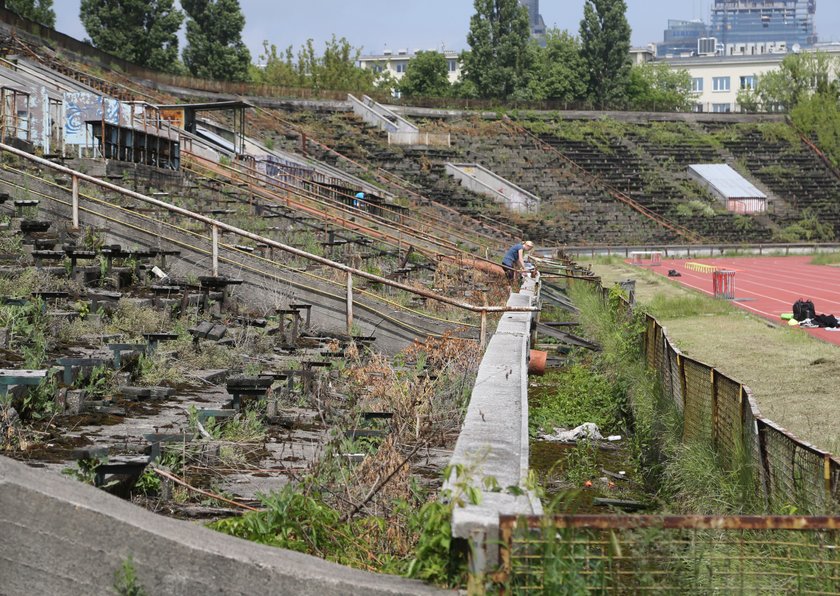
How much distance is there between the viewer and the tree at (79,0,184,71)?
72.4 meters

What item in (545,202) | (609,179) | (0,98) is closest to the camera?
(0,98)

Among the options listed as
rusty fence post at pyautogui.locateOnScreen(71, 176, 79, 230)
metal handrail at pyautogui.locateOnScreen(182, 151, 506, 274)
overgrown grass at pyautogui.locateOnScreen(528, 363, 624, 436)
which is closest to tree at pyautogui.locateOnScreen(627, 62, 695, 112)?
metal handrail at pyautogui.locateOnScreen(182, 151, 506, 274)

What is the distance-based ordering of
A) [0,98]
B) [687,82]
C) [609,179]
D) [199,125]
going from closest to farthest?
[0,98]
[199,125]
[609,179]
[687,82]

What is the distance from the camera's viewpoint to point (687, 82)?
432 ft

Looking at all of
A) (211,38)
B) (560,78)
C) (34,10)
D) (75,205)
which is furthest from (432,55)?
(75,205)

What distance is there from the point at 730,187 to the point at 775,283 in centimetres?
2957

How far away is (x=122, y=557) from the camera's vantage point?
4941 millimetres

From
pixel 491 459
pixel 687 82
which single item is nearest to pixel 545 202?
pixel 491 459

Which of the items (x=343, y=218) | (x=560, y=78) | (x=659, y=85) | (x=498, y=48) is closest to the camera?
(x=343, y=218)

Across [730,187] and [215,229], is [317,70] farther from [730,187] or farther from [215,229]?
[215,229]

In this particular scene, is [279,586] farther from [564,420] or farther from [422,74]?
[422,74]

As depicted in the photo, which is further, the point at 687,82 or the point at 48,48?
the point at 687,82

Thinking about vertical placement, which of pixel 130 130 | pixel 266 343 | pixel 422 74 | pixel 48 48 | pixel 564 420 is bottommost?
pixel 564 420

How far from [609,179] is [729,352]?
48300mm
